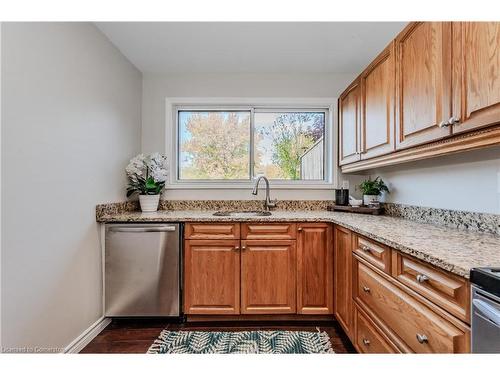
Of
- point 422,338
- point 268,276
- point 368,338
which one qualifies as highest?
point 422,338

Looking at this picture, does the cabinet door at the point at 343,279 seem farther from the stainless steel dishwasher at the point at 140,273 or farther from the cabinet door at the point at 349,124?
the stainless steel dishwasher at the point at 140,273

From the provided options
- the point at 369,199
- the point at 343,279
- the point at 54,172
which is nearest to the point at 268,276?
the point at 343,279

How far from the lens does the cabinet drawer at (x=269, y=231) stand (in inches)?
89.2

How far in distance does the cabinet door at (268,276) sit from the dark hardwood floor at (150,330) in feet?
0.43

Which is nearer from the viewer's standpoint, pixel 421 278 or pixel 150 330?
pixel 421 278

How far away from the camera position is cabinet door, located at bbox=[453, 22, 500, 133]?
106cm

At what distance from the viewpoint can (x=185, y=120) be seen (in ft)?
9.92

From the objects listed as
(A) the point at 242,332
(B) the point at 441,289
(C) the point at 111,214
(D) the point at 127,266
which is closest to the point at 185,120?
(C) the point at 111,214

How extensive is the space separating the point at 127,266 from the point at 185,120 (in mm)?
1575

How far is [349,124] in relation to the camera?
254 cm

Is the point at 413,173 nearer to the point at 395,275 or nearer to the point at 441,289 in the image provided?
the point at 395,275

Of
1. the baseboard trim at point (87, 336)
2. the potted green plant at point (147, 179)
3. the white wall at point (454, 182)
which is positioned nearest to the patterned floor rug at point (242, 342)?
the baseboard trim at point (87, 336)

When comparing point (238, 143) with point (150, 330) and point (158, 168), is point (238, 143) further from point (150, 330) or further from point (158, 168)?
point (150, 330)

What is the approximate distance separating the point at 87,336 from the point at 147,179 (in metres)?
1.31
